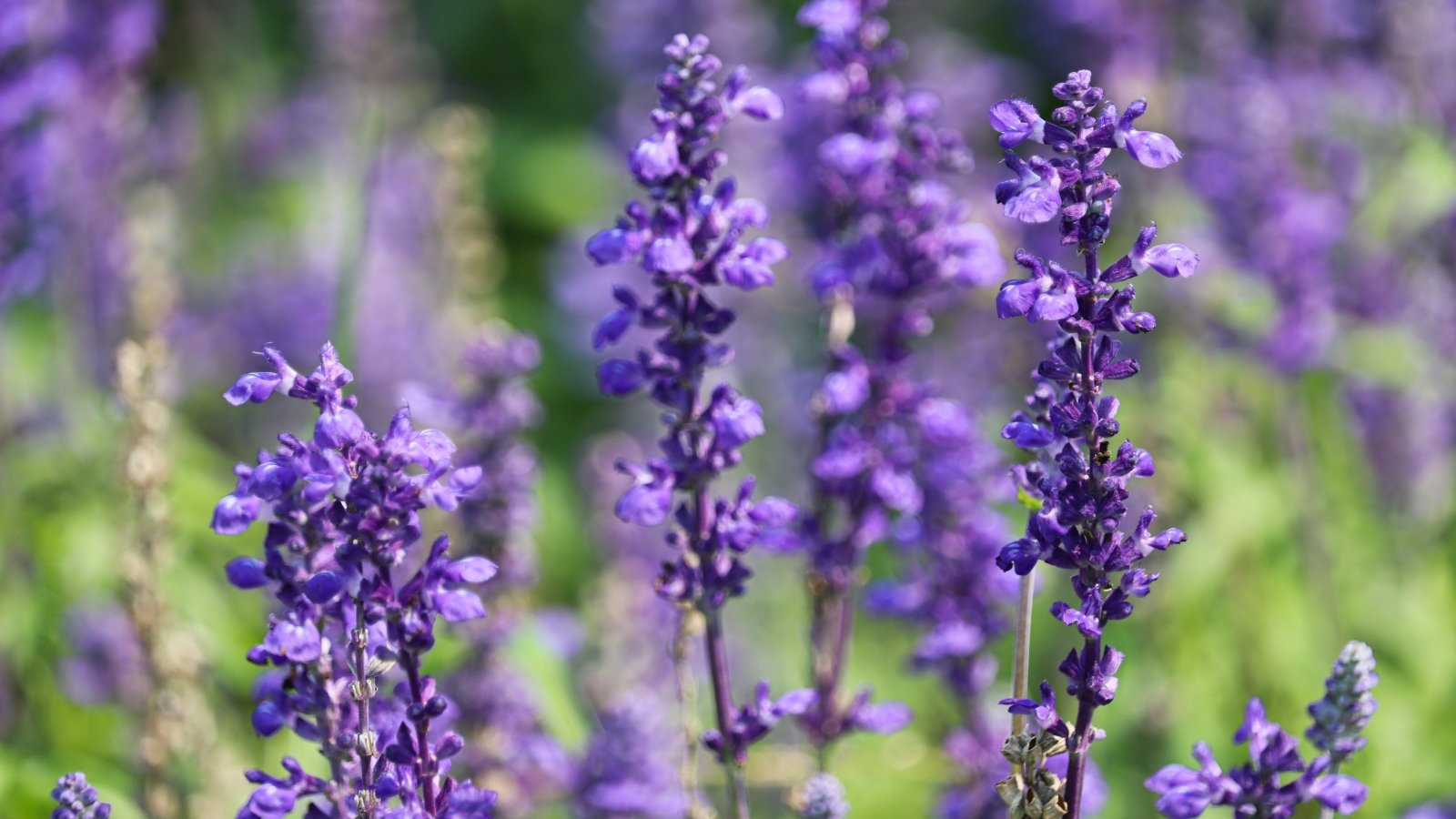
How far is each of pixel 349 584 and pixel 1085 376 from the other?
1.23m

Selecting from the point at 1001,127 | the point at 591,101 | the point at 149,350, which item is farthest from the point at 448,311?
the point at 591,101

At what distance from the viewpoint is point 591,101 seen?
11438 millimetres

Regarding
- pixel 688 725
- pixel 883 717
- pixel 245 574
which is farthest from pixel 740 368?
pixel 245 574

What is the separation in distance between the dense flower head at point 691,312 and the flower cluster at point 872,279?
0.61m

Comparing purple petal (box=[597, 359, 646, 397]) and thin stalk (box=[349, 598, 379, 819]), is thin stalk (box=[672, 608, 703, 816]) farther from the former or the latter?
thin stalk (box=[349, 598, 379, 819])

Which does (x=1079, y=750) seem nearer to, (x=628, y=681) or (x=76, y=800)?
(x=76, y=800)

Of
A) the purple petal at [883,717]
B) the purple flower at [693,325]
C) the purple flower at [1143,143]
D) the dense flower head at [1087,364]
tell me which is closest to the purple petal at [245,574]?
the purple flower at [693,325]

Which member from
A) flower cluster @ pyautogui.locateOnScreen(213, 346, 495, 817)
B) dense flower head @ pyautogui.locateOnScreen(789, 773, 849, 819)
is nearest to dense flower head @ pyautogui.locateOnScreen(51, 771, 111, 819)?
flower cluster @ pyautogui.locateOnScreen(213, 346, 495, 817)

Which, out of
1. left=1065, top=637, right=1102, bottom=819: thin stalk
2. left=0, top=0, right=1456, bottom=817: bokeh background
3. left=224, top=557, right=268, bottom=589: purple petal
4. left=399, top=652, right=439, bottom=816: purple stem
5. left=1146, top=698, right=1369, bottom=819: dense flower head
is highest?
left=0, top=0, right=1456, bottom=817: bokeh background

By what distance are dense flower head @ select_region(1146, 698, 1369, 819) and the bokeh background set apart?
1586 millimetres

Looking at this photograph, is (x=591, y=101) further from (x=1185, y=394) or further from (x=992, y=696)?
(x=992, y=696)

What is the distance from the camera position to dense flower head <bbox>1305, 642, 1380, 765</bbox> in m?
2.65

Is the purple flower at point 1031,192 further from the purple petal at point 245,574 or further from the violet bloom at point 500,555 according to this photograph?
the violet bloom at point 500,555

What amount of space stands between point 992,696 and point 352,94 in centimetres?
562
